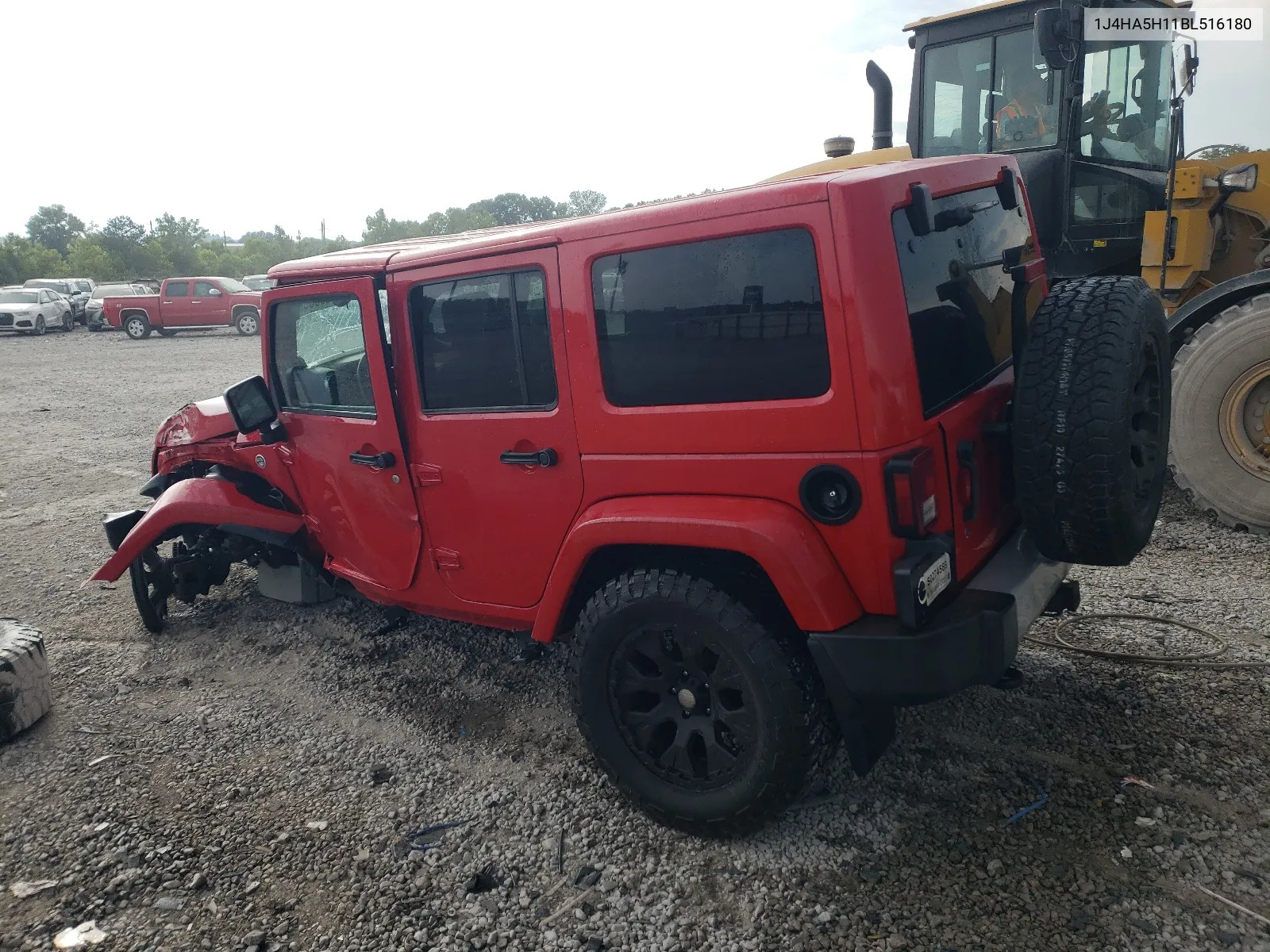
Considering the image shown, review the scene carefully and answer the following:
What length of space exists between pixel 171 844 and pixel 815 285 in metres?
2.82

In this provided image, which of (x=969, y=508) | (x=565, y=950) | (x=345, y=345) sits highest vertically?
(x=345, y=345)

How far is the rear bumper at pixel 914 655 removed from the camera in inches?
92.5

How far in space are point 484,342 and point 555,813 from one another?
1688 millimetres

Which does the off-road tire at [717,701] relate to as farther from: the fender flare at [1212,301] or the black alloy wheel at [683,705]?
the fender flare at [1212,301]

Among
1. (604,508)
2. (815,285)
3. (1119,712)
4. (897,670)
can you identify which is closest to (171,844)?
(604,508)

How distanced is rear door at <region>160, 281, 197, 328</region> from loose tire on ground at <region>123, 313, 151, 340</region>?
9.8 inches

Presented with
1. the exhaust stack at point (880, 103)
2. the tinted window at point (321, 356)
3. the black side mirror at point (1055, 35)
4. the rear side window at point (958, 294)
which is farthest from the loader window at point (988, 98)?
the tinted window at point (321, 356)

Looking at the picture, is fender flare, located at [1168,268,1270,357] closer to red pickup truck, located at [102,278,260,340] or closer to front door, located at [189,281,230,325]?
red pickup truck, located at [102,278,260,340]

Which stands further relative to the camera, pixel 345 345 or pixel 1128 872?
pixel 345 345

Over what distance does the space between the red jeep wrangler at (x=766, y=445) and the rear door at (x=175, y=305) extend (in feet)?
78.6

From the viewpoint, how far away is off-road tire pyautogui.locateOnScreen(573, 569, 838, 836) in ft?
8.27

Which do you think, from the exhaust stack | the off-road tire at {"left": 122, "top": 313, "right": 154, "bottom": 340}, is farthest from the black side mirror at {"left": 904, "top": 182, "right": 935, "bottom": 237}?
the off-road tire at {"left": 122, "top": 313, "right": 154, "bottom": 340}

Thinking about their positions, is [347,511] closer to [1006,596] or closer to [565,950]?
[565,950]

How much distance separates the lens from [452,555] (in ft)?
11.2
